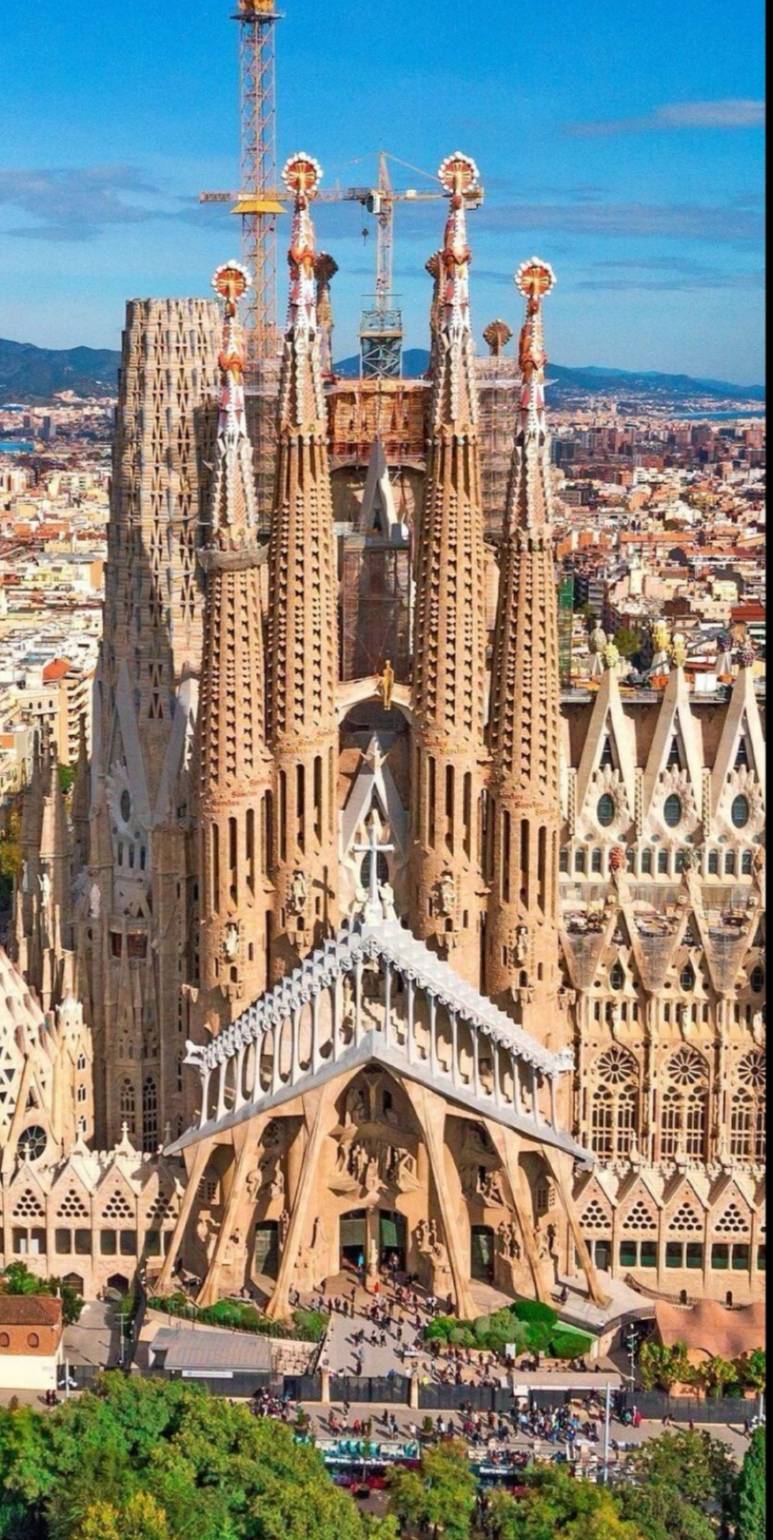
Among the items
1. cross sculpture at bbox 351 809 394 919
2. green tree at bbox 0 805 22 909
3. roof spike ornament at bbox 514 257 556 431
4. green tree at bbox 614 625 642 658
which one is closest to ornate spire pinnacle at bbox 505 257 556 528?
roof spike ornament at bbox 514 257 556 431

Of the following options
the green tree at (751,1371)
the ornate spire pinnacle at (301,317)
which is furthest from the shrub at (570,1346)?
the ornate spire pinnacle at (301,317)

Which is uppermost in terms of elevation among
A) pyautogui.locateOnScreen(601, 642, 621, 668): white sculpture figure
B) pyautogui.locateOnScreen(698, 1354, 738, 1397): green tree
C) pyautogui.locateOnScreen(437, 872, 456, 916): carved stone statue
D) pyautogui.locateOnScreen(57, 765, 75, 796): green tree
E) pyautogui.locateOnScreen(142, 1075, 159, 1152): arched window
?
pyautogui.locateOnScreen(601, 642, 621, 668): white sculpture figure

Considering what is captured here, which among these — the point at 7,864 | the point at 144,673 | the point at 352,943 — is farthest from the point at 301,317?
the point at 7,864

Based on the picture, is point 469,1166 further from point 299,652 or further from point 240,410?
point 240,410

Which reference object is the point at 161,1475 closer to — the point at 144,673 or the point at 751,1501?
the point at 751,1501

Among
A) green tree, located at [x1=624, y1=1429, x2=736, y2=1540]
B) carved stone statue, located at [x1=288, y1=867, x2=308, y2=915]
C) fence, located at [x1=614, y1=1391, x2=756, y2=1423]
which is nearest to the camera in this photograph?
green tree, located at [x1=624, y1=1429, x2=736, y2=1540]

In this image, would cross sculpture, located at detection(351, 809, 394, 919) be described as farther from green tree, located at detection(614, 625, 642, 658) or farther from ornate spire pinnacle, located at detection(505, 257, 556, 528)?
green tree, located at detection(614, 625, 642, 658)

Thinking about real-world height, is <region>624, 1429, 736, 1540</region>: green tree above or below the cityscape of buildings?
below
